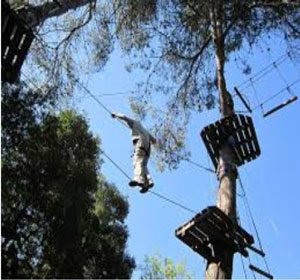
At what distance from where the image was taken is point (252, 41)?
40.2ft

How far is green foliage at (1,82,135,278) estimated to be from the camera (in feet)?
41.8

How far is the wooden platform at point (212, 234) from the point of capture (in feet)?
26.2

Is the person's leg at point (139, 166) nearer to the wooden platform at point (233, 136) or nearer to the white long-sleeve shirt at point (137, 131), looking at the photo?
the white long-sleeve shirt at point (137, 131)

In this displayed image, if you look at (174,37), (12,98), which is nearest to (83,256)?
(12,98)

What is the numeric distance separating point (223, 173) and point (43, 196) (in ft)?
16.9

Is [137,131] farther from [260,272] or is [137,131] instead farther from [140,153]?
[260,272]

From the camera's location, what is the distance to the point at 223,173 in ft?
30.2

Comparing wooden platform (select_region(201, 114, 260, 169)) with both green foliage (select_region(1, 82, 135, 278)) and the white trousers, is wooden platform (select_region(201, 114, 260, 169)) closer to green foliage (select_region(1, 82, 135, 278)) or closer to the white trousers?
the white trousers

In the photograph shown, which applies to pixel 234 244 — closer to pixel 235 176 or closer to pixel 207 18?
pixel 235 176

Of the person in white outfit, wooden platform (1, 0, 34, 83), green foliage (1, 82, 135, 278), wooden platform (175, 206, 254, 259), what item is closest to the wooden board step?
wooden platform (175, 206, 254, 259)

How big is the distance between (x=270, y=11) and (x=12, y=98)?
4896 mm

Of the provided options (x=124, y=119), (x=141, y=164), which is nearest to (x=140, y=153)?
(x=141, y=164)

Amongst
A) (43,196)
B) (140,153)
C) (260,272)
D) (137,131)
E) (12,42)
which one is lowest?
(260,272)

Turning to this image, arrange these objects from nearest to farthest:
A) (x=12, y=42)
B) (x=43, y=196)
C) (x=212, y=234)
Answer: (x=12, y=42), (x=212, y=234), (x=43, y=196)
